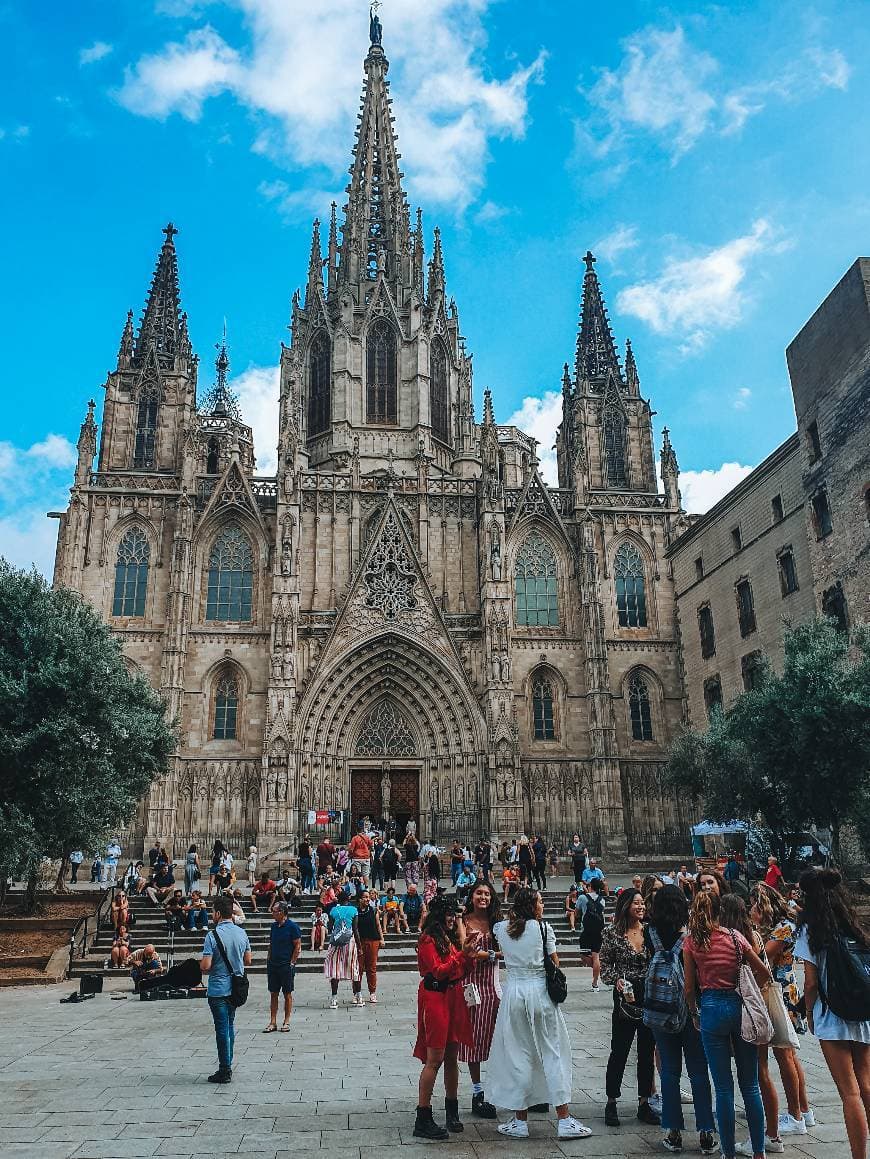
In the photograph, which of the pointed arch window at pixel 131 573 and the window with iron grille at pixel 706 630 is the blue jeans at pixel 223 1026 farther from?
the window with iron grille at pixel 706 630

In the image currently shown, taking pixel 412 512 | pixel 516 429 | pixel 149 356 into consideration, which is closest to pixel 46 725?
pixel 412 512

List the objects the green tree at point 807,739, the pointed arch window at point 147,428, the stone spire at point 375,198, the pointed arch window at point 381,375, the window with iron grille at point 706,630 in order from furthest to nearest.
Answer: the stone spire at point 375,198, the pointed arch window at point 381,375, the pointed arch window at point 147,428, the window with iron grille at point 706,630, the green tree at point 807,739

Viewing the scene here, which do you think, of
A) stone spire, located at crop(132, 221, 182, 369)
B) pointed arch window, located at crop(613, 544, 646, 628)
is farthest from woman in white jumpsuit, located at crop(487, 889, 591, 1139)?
stone spire, located at crop(132, 221, 182, 369)

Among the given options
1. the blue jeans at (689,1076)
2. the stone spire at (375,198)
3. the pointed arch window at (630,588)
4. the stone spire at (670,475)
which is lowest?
the blue jeans at (689,1076)

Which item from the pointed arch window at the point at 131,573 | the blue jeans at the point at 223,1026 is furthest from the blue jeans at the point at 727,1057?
the pointed arch window at the point at 131,573

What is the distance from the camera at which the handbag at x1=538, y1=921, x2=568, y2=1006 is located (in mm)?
6527

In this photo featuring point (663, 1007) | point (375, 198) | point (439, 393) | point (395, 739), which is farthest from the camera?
point (375, 198)

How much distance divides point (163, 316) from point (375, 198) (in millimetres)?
13620

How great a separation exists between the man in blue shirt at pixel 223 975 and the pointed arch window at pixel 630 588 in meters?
30.9

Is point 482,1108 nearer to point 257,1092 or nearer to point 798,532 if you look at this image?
point 257,1092

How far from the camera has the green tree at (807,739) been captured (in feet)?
68.3

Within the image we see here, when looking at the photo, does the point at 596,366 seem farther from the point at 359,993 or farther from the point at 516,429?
the point at 359,993

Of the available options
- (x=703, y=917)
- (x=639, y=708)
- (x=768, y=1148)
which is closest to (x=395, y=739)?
(x=639, y=708)

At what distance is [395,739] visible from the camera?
115ft
